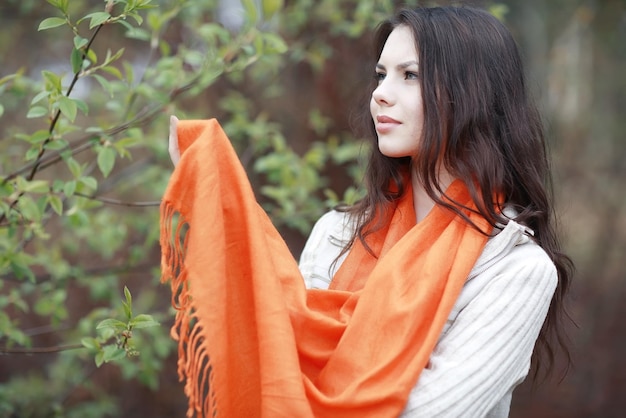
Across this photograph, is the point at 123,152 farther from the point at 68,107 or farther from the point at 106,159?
the point at 68,107

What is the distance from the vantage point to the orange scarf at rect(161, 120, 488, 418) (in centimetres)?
153

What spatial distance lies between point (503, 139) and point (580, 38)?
4.71 meters

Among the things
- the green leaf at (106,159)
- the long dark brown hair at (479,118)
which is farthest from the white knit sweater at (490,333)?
the green leaf at (106,159)

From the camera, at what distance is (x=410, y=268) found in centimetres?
175

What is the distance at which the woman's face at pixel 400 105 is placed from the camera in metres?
1.81

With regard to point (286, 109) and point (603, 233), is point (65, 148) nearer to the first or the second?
point (286, 109)

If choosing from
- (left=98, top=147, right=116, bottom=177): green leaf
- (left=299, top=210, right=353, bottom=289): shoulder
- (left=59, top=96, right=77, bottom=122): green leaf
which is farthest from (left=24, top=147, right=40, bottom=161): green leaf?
(left=299, top=210, right=353, bottom=289): shoulder

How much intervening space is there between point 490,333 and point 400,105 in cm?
58

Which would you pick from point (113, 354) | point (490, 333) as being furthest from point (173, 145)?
point (490, 333)

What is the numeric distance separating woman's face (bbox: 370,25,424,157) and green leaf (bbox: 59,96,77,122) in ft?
2.32

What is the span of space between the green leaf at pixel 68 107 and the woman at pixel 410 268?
22cm

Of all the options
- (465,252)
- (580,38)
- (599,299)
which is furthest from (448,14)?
(580,38)

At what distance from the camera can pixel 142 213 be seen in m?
3.40

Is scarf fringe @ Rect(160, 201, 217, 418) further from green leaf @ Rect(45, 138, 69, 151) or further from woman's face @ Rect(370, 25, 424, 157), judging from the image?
woman's face @ Rect(370, 25, 424, 157)
